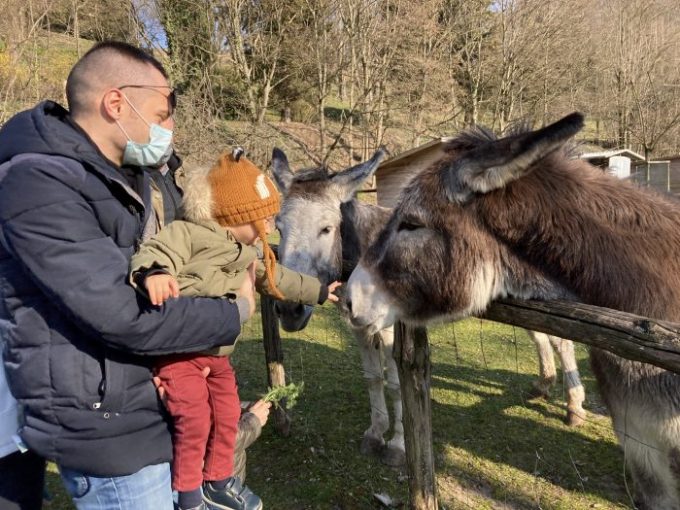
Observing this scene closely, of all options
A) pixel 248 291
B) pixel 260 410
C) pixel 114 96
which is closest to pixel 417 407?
pixel 260 410

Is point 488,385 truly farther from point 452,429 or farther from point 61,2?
point 61,2

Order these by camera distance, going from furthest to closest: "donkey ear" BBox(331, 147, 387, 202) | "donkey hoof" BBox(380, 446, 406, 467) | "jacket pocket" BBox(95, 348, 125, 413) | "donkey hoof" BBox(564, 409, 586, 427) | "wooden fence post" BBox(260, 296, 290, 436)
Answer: "donkey hoof" BBox(564, 409, 586, 427) → "wooden fence post" BBox(260, 296, 290, 436) → "donkey ear" BBox(331, 147, 387, 202) → "donkey hoof" BBox(380, 446, 406, 467) → "jacket pocket" BBox(95, 348, 125, 413)

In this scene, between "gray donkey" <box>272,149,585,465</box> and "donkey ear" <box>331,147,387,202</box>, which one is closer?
"gray donkey" <box>272,149,585,465</box>

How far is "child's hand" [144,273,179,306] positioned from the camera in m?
1.60

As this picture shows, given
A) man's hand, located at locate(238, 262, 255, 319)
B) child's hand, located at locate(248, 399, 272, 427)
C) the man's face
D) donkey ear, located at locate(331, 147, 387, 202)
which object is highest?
the man's face

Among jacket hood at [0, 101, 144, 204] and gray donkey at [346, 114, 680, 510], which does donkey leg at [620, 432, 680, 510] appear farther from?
jacket hood at [0, 101, 144, 204]

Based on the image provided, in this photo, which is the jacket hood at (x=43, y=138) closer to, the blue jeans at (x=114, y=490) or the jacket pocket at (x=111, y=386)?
the jacket pocket at (x=111, y=386)

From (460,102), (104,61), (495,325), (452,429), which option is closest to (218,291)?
(104,61)

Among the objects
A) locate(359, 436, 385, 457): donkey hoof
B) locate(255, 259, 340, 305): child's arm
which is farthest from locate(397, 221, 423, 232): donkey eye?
locate(359, 436, 385, 457): donkey hoof

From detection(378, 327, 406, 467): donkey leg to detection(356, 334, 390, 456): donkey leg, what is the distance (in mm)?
→ 99

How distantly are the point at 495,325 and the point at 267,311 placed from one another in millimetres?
5565

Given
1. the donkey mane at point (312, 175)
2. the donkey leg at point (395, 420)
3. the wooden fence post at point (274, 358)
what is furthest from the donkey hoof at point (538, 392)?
the donkey mane at point (312, 175)

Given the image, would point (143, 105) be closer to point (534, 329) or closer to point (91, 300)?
point (91, 300)

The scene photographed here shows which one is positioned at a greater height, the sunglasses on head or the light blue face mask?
the sunglasses on head
